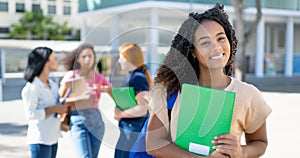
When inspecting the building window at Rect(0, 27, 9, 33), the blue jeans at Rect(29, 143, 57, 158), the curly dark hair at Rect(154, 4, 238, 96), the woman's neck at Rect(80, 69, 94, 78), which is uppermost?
the building window at Rect(0, 27, 9, 33)

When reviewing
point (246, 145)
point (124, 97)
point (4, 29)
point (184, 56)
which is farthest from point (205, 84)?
point (4, 29)

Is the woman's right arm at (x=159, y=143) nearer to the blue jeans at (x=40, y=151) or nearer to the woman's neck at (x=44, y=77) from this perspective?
the blue jeans at (x=40, y=151)

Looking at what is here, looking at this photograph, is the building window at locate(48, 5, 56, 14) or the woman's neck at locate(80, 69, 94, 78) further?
the building window at locate(48, 5, 56, 14)

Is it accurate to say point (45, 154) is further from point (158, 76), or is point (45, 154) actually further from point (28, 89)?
point (158, 76)

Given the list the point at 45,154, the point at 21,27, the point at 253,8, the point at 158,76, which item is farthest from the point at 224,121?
the point at 21,27

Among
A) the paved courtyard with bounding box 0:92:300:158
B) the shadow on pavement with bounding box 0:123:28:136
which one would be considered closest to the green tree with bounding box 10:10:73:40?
the paved courtyard with bounding box 0:92:300:158

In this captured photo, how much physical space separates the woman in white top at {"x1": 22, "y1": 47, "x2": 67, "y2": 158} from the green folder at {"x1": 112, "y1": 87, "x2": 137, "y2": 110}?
51.0 inches

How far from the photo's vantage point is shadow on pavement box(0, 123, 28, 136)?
25.2 ft

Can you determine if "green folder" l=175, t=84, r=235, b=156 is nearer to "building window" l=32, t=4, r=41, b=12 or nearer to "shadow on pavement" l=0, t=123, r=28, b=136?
"shadow on pavement" l=0, t=123, r=28, b=136

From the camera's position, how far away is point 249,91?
155 cm

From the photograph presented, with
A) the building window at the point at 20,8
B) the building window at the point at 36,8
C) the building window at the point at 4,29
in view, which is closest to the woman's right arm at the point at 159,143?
the building window at the point at 4,29

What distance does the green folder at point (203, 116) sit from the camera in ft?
4.42

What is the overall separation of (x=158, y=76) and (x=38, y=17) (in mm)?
46634

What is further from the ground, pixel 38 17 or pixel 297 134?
pixel 38 17
